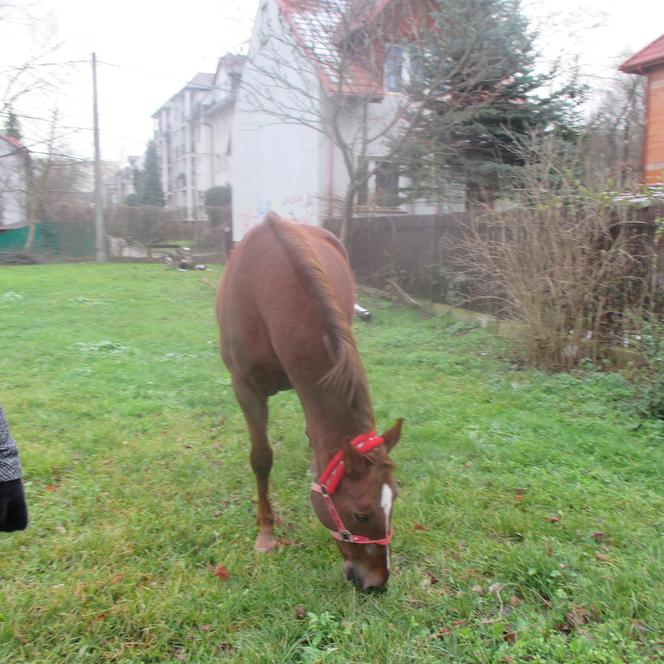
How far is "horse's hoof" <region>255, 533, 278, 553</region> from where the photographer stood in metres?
3.06

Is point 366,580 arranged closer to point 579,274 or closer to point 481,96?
point 579,274

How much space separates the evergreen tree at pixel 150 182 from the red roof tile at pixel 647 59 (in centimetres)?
3551

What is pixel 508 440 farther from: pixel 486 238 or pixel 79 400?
pixel 486 238

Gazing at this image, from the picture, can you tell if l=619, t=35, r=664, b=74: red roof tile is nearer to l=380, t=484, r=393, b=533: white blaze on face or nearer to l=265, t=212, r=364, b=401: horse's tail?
l=265, t=212, r=364, b=401: horse's tail

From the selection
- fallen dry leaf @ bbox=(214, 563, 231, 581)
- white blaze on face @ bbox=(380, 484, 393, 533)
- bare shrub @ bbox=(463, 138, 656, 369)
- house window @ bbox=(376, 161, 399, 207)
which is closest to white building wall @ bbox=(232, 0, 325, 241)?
house window @ bbox=(376, 161, 399, 207)

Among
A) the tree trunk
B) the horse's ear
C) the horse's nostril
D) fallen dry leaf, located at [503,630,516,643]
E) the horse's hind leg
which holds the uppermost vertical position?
the tree trunk

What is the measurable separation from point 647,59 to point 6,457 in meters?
13.9

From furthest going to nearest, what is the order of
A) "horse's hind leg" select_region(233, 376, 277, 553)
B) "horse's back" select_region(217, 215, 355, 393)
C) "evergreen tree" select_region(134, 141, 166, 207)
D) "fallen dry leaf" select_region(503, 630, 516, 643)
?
"evergreen tree" select_region(134, 141, 166, 207), "horse's hind leg" select_region(233, 376, 277, 553), "horse's back" select_region(217, 215, 355, 393), "fallen dry leaf" select_region(503, 630, 516, 643)

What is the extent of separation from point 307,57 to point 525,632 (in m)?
12.6

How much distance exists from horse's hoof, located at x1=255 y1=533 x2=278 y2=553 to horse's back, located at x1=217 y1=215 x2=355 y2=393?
0.84 m

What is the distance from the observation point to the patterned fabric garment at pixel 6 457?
2.01m

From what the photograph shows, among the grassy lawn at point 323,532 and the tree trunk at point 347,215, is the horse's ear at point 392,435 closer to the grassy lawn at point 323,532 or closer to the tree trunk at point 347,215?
the grassy lawn at point 323,532

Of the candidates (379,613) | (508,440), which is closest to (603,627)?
(379,613)

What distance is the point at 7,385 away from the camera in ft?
19.0
